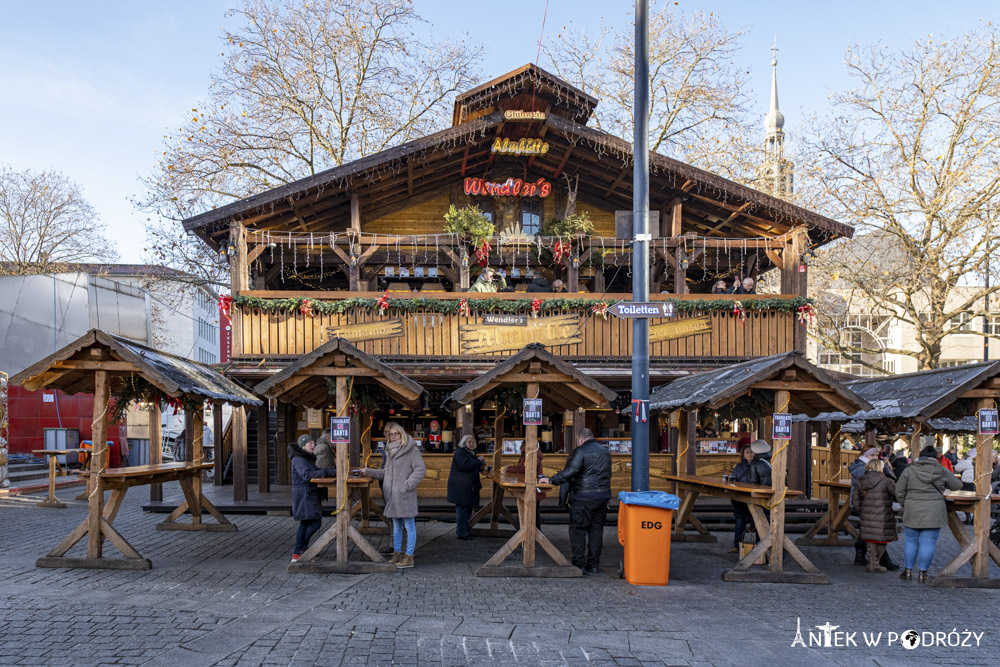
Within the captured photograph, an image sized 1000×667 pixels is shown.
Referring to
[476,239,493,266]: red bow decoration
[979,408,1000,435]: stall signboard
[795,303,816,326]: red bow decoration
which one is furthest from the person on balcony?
[979,408,1000,435]: stall signboard

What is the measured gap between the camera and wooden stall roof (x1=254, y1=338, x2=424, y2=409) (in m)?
10.4

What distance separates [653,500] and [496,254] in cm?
962

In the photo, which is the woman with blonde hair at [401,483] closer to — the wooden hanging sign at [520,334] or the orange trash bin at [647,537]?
the orange trash bin at [647,537]

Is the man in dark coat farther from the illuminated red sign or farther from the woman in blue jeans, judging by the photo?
the woman in blue jeans

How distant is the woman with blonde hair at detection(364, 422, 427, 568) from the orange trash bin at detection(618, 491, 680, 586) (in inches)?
104

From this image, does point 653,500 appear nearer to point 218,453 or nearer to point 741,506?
point 741,506

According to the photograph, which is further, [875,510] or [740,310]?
[740,310]

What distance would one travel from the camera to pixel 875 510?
37.3ft

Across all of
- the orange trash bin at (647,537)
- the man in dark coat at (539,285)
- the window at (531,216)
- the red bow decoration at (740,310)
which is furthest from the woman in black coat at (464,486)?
the window at (531,216)

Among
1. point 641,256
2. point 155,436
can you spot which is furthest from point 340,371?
point 155,436

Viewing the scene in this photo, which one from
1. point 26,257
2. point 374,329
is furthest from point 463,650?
point 26,257

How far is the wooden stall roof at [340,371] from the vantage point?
10391 mm

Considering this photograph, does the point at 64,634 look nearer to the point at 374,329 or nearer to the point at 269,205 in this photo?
the point at 374,329

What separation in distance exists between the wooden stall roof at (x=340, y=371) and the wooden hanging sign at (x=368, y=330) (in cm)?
569
